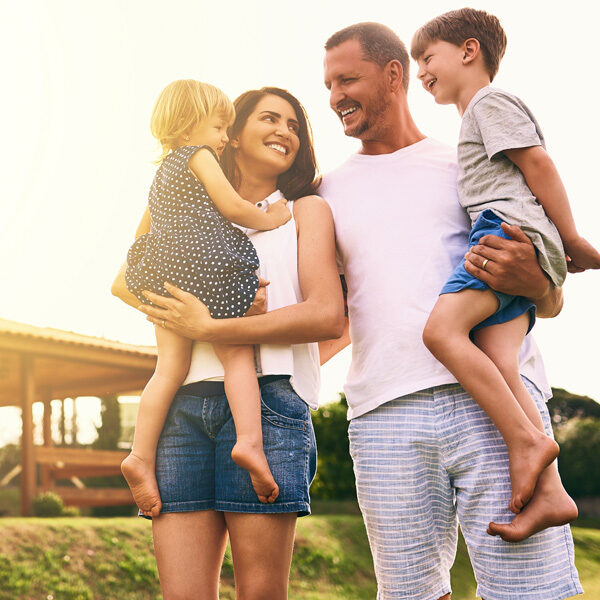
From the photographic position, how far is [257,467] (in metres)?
2.13

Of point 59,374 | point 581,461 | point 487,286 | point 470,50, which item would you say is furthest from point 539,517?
point 581,461

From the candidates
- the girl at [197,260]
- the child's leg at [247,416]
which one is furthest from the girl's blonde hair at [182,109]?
the child's leg at [247,416]

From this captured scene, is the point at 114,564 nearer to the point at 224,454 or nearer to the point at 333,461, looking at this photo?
the point at 333,461

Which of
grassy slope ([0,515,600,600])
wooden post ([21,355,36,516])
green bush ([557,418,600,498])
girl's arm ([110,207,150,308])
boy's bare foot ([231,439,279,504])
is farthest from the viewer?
green bush ([557,418,600,498])

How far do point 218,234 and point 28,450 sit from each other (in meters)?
9.37

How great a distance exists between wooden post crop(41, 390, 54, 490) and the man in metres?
9.63

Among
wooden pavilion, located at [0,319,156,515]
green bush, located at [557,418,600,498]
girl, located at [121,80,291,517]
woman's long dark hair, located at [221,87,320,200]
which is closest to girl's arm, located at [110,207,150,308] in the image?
girl, located at [121,80,291,517]

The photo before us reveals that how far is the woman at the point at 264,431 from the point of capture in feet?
7.20

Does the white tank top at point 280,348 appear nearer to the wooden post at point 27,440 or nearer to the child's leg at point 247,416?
the child's leg at point 247,416

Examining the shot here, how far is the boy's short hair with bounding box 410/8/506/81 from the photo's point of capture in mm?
2658

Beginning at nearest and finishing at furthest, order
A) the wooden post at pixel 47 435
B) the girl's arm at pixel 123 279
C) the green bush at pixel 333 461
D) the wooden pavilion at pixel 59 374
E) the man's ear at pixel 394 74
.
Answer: the girl's arm at pixel 123 279
the man's ear at pixel 394 74
the wooden pavilion at pixel 59 374
the wooden post at pixel 47 435
the green bush at pixel 333 461

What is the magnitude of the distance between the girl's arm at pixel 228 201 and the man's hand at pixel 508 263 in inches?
25.8

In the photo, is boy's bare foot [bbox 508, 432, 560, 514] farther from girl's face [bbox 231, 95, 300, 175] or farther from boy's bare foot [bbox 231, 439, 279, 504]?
girl's face [bbox 231, 95, 300, 175]

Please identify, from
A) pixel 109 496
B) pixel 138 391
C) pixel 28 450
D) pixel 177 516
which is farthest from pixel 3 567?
pixel 138 391
